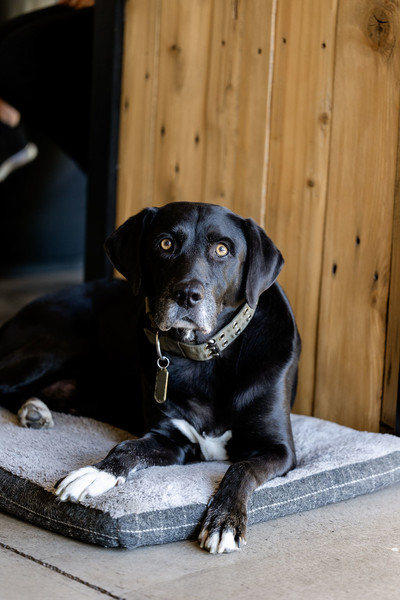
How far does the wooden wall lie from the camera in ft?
9.32

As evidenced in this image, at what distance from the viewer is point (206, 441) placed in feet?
8.23

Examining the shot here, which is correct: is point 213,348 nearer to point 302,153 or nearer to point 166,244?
point 166,244

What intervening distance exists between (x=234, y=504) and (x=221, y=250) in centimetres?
77

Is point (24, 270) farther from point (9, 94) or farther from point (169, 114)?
point (169, 114)

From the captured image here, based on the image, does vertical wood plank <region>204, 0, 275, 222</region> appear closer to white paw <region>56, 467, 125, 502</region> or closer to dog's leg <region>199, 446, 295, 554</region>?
dog's leg <region>199, 446, 295, 554</region>

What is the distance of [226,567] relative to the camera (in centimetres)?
190

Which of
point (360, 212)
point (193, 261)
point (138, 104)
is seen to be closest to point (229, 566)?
point (193, 261)

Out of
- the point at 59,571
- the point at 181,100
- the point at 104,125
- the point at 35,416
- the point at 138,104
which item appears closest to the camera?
the point at 59,571

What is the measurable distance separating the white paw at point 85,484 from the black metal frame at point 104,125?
1.78 metres

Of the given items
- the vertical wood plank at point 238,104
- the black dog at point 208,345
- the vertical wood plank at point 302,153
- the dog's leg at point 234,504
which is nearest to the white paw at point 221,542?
the dog's leg at point 234,504

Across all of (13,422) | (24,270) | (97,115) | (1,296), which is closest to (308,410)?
(13,422)

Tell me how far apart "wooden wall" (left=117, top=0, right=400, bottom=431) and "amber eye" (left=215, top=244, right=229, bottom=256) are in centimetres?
70

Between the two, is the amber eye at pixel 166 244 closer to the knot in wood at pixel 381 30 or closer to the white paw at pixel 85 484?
the white paw at pixel 85 484

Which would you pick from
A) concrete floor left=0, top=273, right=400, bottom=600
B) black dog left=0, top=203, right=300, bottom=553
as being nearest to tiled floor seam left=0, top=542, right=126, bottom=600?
concrete floor left=0, top=273, right=400, bottom=600
